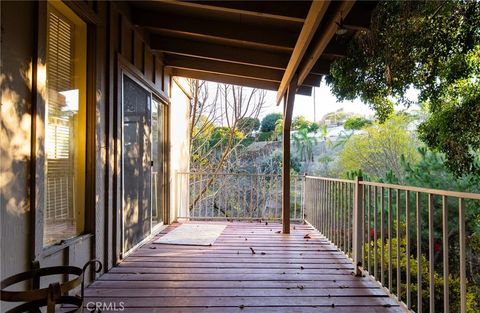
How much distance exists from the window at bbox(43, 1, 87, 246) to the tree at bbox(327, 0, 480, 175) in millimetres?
2618

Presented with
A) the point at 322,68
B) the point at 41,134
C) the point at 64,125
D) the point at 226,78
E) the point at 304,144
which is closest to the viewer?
the point at 41,134

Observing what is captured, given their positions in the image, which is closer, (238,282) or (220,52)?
(238,282)

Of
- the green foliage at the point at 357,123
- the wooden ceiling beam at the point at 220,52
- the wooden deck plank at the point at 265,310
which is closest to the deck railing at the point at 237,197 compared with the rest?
the wooden ceiling beam at the point at 220,52

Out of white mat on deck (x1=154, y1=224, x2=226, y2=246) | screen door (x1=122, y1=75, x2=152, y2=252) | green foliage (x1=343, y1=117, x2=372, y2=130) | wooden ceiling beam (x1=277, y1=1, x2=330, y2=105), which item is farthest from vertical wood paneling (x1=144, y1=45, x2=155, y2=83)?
green foliage (x1=343, y1=117, x2=372, y2=130)

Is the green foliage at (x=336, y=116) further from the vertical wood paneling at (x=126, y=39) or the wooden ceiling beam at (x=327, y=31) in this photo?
the vertical wood paneling at (x=126, y=39)

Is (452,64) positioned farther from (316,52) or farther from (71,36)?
(71,36)

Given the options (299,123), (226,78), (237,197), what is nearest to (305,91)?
(226,78)

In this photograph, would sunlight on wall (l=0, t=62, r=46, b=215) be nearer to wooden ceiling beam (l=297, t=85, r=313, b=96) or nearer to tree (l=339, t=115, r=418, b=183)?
wooden ceiling beam (l=297, t=85, r=313, b=96)

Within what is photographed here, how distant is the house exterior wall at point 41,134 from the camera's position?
1646 mm

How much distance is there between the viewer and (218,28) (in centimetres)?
347

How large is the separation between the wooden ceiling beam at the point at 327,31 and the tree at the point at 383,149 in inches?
265

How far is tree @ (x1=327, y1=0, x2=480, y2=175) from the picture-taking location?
11.4 feet

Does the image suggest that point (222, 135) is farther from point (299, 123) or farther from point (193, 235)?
point (193, 235)

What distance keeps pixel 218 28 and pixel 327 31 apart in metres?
1.32
